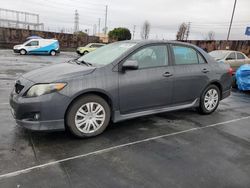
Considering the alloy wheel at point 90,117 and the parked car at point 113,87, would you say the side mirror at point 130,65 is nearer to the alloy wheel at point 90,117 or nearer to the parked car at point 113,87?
the parked car at point 113,87

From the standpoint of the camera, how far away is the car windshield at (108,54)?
4102 millimetres

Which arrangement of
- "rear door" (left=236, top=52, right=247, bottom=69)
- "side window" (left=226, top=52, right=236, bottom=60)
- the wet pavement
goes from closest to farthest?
the wet pavement < "side window" (left=226, top=52, right=236, bottom=60) < "rear door" (left=236, top=52, right=247, bottom=69)

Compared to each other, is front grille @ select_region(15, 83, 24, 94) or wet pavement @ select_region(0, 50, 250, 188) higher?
front grille @ select_region(15, 83, 24, 94)

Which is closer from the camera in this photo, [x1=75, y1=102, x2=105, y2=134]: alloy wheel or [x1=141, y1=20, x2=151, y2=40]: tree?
[x1=75, y1=102, x2=105, y2=134]: alloy wheel

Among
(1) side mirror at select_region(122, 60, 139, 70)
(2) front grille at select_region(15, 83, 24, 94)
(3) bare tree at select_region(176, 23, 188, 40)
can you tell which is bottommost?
(2) front grille at select_region(15, 83, 24, 94)

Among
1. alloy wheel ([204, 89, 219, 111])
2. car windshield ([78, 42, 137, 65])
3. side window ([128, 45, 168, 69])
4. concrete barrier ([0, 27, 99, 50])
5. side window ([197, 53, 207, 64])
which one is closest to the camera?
car windshield ([78, 42, 137, 65])

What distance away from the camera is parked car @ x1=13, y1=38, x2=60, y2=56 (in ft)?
75.3

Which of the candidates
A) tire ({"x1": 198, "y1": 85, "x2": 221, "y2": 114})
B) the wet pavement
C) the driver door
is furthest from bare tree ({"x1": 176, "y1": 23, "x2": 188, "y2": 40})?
the wet pavement

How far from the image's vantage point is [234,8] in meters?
23.5

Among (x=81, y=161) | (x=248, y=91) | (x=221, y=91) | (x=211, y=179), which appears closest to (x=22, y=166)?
(x=81, y=161)

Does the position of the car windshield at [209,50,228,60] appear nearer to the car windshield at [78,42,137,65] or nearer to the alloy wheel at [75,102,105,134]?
the car windshield at [78,42,137,65]

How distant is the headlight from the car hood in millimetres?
85

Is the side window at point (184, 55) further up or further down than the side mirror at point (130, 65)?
further up

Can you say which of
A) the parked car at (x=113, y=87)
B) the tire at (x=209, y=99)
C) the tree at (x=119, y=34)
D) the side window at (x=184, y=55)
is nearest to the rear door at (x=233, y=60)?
the tire at (x=209, y=99)
